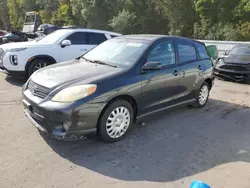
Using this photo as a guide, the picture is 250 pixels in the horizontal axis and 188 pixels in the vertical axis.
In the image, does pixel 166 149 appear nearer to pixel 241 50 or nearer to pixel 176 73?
pixel 176 73

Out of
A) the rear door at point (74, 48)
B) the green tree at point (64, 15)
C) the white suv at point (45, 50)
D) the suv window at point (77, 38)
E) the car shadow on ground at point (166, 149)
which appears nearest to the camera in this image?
the car shadow on ground at point (166, 149)

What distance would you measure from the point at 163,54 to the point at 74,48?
3982 mm

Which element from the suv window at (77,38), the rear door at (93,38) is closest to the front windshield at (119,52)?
the suv window at (77,38)

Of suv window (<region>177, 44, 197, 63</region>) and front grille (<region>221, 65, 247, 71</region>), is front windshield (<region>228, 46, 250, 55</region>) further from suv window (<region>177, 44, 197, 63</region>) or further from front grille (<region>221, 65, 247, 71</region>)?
suv window (<region>177, 44, 197, 63</region>)

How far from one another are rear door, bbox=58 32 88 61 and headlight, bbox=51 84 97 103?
4322mm

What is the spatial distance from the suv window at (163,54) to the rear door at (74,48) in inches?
152

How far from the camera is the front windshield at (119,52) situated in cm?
443

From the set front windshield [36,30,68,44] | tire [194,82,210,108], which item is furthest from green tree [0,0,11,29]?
tire [194,82,210,108]

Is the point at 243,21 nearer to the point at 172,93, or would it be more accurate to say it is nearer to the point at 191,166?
the point at 172,93

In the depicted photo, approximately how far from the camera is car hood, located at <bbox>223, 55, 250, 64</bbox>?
920 centimetres

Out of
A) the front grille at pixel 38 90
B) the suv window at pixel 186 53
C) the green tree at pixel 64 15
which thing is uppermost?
the green tree at pixel 64 15

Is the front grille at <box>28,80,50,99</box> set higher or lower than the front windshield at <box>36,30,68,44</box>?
lower

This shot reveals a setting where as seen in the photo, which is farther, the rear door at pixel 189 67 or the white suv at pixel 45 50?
the white suv at pixel 45 50

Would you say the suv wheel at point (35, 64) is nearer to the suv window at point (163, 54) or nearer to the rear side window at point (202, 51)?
the suv window at point (163, 54)
